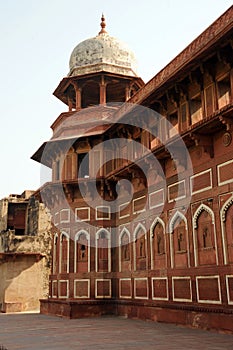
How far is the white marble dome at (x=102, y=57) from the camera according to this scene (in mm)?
19812

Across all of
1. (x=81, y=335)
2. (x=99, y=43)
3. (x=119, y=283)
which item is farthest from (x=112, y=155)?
(x=81, y=335)

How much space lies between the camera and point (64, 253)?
1767 cm

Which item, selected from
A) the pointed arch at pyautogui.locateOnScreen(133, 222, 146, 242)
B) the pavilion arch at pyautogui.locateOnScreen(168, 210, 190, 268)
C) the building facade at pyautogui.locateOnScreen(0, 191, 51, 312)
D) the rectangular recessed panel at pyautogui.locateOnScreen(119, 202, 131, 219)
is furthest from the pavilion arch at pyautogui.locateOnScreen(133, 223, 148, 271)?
the building facade at pyautogui.locateOnScreen(0, 191, 51, 312)

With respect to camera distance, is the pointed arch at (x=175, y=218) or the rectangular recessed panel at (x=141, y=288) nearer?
the pointed arch at (x=175, y=218)

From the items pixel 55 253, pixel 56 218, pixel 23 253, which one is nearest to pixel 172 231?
pixel 56 218

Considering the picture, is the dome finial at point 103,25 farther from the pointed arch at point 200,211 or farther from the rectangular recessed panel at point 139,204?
the pointed arch at point 200,211

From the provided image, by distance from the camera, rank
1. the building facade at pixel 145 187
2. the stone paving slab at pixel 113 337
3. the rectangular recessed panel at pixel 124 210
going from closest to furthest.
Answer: the stone paving slab at pixel 113 337, the building facade at pixel 145 187, the rectangular recessed panel at pixel 124 210

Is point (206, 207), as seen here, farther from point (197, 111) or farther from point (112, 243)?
point (112, 243)

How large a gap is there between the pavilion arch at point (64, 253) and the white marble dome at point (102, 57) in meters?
7.85

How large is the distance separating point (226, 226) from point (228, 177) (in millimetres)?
1289

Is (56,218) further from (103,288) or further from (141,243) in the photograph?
(141,243)

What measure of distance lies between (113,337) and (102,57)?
14.0 m

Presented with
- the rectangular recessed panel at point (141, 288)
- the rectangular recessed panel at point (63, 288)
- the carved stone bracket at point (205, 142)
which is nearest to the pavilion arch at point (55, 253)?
the rectangular recessed panel at point (63, 288)

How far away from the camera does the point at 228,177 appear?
1084 centimetres
